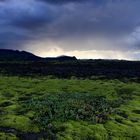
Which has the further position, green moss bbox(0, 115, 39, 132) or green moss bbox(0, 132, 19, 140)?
green moss bbox(0, 115, 39, 132)

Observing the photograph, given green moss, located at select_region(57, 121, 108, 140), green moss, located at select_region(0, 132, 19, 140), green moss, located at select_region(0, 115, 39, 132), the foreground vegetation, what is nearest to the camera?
green moss, located at select_region(0, 132, 19, 140)

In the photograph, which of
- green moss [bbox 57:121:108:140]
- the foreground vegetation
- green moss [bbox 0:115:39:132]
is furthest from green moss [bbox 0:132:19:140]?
green moss [bbox 57:121:108:140]

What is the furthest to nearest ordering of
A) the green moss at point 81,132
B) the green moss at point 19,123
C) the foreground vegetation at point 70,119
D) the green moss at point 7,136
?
the green moss at point 19,123, the foreground vegetation at point 70,119, the green moss at point 81,132, the green moss at point 7,136

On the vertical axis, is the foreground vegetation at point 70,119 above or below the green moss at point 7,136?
above

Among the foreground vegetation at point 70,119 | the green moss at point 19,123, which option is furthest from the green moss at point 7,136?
the green moss at point 19,123

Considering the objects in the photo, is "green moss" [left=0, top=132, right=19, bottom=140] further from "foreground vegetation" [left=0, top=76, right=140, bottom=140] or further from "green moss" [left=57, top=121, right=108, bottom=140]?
"green moss" [left=57, top=121, right=108, bottom=140]

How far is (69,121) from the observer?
53.2 m

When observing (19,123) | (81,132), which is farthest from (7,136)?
(81,132)

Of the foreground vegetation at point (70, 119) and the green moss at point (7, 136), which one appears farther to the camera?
the foreground vegetation at point (70, 119)

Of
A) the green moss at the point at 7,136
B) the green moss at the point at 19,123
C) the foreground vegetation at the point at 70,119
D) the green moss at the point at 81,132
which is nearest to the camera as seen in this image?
the green moss at the point at 7,136

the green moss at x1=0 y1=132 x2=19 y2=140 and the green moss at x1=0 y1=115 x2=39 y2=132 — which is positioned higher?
the green moss at x1=0 y1=115 x2=39 y2=132

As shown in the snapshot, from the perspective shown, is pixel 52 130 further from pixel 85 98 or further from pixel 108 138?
pixel 85 98

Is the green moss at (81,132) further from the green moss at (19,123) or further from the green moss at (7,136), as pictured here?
the green moss at (7,136)

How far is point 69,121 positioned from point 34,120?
498 centimetres
